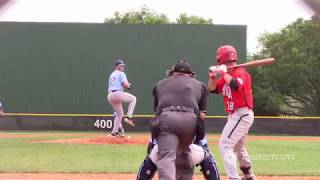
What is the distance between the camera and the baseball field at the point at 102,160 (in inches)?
320

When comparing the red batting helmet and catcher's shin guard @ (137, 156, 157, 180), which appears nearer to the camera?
catcher's shin guard @ (137, 156, 157, 180)

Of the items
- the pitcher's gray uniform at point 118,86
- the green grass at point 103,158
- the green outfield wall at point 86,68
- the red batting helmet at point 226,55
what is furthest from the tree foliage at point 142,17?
the green outfield wall at point 86,68

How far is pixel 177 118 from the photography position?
195 inches

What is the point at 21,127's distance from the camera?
66.6 ft

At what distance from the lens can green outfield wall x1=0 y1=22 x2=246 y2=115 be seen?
70.7 feet

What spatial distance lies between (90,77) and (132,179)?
16.0 m

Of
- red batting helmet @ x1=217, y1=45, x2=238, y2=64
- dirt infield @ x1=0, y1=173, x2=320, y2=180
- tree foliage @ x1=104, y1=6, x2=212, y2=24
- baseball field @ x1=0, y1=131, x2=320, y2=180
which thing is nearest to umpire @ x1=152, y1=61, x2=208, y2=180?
red batting helmet @ x1=217, y1=45, x2=238, y2=64

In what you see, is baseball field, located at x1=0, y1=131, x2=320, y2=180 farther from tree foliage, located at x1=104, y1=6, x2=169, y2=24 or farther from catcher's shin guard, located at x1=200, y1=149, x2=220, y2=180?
tree foliage, located at x1=104, y1=6, x2=169, y2=24

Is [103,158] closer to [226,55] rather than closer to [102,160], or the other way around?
[102,160]

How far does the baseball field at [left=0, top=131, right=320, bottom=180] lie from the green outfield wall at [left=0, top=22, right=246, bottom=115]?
8279mm

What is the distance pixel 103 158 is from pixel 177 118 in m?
5.50

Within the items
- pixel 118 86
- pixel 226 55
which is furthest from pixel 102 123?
pixel 226 55

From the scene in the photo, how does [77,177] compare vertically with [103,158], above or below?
below

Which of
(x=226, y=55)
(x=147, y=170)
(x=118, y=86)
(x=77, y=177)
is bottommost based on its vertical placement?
(x=77, y=177)
